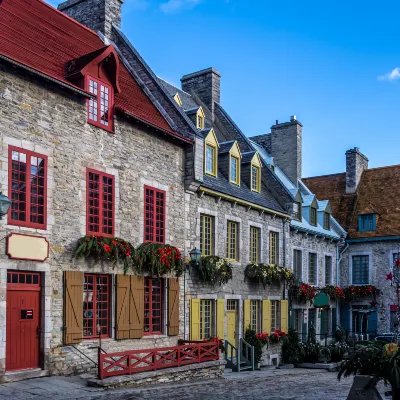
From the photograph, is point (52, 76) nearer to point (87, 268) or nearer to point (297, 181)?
point (87, 268)

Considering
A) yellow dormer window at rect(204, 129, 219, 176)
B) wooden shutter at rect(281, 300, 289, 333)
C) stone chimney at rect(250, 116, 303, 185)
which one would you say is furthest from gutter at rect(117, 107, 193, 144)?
stone chimney at rect(250, 116, 303, 185)

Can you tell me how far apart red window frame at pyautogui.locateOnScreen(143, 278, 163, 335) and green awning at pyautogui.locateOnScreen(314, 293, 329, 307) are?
10.7m

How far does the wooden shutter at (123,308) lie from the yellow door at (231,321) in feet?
18.0

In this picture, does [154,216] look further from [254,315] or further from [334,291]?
[334,291]

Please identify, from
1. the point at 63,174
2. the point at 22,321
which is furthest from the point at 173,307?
the point at 63,174

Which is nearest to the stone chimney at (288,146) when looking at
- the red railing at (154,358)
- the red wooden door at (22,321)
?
the red railing at (154,358)

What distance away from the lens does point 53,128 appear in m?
13.9

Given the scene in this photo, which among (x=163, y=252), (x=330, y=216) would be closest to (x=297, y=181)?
(x=330, y=216)

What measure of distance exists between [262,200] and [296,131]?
6770 millimetres

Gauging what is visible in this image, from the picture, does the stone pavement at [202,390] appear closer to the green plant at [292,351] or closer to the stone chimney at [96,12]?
the green plant at [292,351]

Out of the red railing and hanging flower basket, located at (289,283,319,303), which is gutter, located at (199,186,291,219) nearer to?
hanging flower basket, located at (289,283,319,303)

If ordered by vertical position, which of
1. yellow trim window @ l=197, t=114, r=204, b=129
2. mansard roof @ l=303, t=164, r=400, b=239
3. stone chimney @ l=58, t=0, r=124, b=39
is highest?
stone chimney @ l=58, t=0, r=124, b=39

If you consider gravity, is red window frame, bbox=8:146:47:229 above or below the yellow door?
above

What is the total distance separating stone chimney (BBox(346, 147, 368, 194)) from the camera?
31.6 meters
